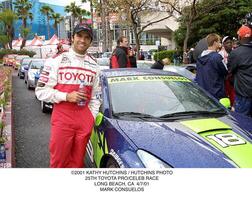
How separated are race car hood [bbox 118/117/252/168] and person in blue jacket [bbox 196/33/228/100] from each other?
1.91 meters

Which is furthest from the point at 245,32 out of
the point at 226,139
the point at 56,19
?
the point at 56,19

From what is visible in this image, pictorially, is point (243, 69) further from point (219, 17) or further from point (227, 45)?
point (219, 17)

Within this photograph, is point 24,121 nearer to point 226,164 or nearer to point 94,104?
point 94,104

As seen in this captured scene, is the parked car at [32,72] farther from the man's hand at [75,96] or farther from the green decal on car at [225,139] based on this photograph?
the green decal on car at [225,139]

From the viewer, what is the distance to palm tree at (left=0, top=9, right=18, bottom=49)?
42.7 metres

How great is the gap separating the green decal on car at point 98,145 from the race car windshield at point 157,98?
29 centimetres

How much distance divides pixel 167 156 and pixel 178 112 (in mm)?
889

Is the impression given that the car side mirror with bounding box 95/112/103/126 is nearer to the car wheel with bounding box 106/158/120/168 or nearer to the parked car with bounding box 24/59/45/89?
the car wheel with bounding box 106/158/120/168

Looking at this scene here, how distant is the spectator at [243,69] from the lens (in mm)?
4688

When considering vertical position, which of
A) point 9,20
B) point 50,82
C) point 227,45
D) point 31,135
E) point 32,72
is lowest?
point 31,135

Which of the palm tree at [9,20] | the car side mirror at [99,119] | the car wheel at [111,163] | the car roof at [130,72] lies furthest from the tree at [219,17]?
the palm tree at [9,20]

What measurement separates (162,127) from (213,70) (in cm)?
236

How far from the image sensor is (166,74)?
14.3 ft

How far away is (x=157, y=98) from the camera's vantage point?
385 centimetres
